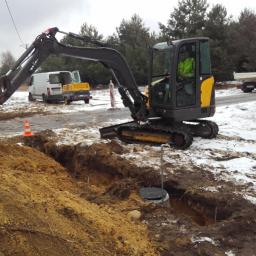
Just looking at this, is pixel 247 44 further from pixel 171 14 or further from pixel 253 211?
pixel 253 211

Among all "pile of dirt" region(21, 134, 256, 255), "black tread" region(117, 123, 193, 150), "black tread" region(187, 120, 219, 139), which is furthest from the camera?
"black tread" region(187, 120, 219, 139)

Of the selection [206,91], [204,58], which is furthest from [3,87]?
[206,91]

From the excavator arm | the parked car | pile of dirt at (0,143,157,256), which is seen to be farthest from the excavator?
the parked car

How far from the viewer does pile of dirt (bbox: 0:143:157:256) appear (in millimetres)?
4480

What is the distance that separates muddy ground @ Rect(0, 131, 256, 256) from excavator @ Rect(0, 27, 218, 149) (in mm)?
2237

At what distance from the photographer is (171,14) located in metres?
43.5

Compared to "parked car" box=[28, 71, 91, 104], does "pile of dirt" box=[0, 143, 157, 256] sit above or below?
below

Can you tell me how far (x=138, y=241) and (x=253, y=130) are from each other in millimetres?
8957

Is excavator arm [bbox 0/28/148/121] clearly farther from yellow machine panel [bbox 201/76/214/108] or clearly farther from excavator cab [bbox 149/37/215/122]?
yellow machine panel [bbox 201/76/214/108]

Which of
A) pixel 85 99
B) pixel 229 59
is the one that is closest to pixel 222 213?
pixel 85 99

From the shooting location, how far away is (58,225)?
4980 millimetres

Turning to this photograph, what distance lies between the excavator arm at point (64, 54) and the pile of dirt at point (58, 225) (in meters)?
3.19

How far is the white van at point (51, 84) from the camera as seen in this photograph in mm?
27656

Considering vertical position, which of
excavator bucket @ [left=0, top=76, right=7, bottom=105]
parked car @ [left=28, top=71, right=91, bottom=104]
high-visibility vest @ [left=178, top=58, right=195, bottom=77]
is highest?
high-visibility vest @ [left=178, top=58, right=195, bottom=77]
